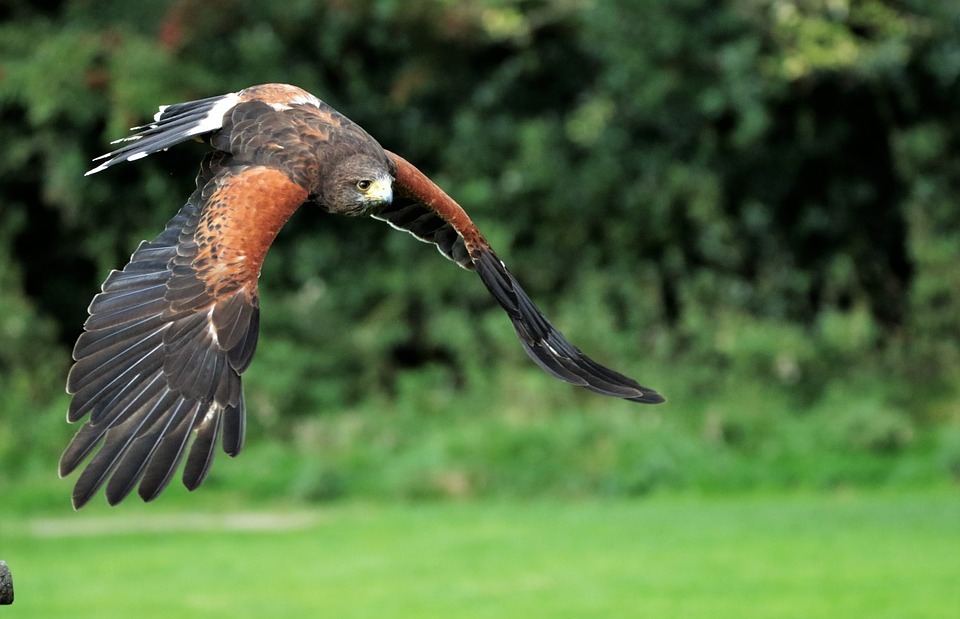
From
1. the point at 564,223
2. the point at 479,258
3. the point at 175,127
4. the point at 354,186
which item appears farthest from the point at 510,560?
the point at 564,223

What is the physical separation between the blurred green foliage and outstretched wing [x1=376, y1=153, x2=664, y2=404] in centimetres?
654

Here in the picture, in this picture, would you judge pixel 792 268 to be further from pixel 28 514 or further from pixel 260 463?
pixel 28 514

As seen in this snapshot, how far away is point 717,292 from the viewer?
15.6 meters

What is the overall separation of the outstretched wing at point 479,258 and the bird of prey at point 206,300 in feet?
0.05

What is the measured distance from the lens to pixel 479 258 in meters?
6.70

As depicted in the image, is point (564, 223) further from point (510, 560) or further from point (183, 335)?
point (183, 335)

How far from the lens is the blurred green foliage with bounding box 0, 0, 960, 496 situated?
14.0 metres

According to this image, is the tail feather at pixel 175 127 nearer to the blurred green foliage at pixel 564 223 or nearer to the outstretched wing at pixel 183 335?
the outstretched wing at pixel 183 335

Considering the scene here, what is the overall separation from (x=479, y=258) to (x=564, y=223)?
1015 cm

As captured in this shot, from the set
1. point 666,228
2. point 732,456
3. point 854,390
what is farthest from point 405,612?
point 666,228

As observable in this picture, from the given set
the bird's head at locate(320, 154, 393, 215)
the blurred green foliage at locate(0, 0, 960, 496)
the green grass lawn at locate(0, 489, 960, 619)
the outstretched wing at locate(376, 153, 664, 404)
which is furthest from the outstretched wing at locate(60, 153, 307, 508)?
the blurred green foliage at locate(0, 0, 960, 496)

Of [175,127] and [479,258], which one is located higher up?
[175,127]

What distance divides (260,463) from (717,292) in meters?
4.75

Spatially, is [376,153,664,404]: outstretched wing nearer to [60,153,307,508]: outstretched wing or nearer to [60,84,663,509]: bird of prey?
[60,84,663,509]: bird of prey
